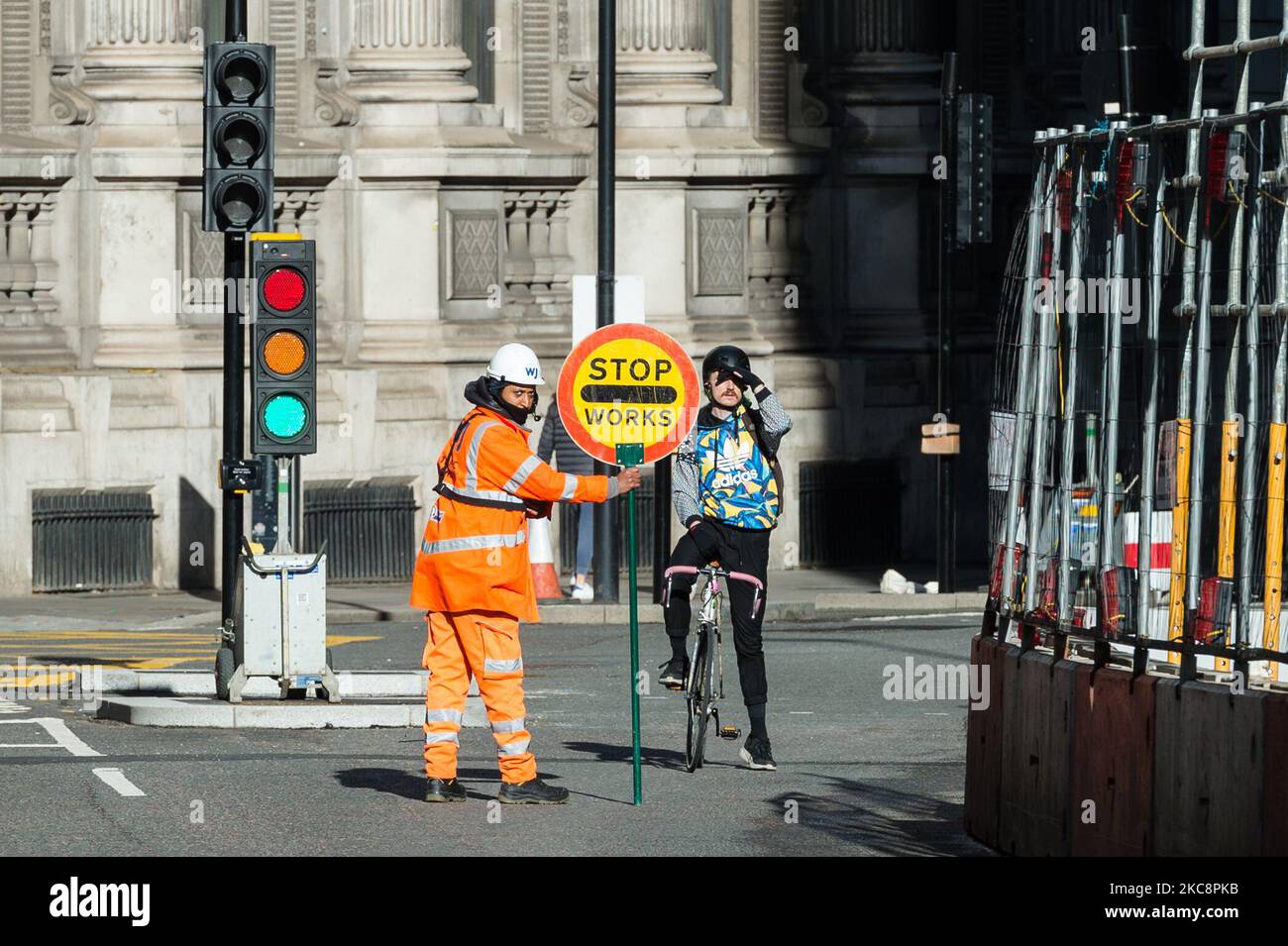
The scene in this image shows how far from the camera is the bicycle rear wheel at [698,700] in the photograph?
45.2ft

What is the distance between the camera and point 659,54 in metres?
27.5

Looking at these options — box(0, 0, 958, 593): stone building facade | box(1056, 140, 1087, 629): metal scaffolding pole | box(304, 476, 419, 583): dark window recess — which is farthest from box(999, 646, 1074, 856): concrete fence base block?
box(0, 0, 958, 593): stone building facade

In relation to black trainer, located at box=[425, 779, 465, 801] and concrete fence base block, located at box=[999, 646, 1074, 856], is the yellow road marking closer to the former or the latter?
black trainer, located at box=[425, 779, 465, 801]

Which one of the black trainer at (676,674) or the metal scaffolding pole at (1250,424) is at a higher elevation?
the metal scaffolding pole at (1250,424)

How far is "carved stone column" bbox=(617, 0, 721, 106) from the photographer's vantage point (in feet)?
90.1

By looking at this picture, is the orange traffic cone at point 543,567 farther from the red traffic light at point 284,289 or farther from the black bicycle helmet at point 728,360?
the black bicycle helmet at point 728,360

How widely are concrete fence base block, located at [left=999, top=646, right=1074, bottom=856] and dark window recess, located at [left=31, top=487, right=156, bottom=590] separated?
14.7m

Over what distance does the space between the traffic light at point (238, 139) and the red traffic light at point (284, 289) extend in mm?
420

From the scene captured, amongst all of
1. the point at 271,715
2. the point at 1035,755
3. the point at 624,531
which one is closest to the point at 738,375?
the point at 271,715

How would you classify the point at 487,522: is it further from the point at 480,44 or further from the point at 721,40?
the point at 721,40

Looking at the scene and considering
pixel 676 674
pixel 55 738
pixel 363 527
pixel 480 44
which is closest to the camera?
pixel 676 674

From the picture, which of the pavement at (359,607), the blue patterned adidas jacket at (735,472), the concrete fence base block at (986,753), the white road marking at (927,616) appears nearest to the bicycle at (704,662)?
the blue patterned adidas jacket at (735,472)

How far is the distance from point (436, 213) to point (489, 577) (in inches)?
563

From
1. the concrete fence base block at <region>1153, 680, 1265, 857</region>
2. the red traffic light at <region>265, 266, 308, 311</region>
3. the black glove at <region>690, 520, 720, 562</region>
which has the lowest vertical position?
the concrete fence base block at <region>1153, 680, 1265, 857</region>
